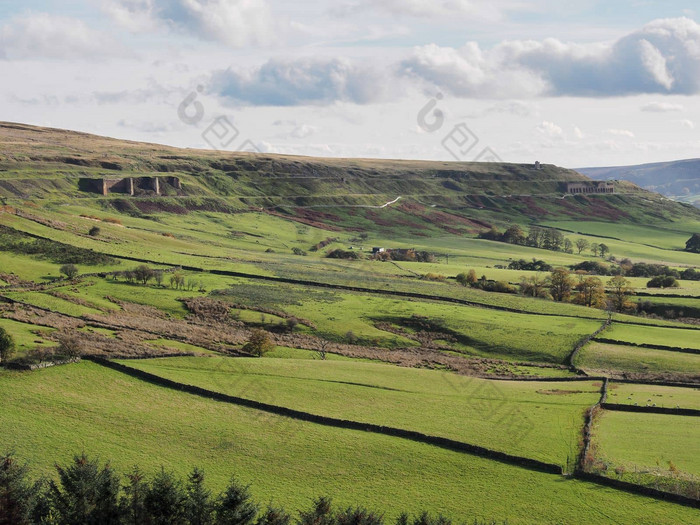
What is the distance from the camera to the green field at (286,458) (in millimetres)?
37938

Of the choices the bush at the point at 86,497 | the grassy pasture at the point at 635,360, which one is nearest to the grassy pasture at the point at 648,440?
the grassy pasture at the point at 635,360

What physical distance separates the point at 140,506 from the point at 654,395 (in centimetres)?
4555

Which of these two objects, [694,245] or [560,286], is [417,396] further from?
[694,245]

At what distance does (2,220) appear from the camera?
116 metres

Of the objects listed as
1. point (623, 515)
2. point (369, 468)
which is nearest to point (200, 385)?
point (369, 468)

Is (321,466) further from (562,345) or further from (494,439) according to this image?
(562,345)

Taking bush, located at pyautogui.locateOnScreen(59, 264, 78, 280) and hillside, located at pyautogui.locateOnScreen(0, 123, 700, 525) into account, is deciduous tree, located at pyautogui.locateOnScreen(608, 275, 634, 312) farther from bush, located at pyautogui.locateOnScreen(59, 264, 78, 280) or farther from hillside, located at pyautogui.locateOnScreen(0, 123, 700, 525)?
bush, located at pyautogui.locateOnScreen(59, 264, 78, 280)

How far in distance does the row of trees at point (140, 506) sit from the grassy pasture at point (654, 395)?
3050 cm

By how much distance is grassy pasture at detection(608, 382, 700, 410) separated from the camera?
55.8m

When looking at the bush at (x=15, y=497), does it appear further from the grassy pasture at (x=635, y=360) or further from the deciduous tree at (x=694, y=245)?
the deciduous tree at (x=694, y=245)

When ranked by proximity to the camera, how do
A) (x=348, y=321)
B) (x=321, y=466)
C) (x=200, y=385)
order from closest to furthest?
(x=321, y=466) < (x=200, y=385) < (x=348, y=321)

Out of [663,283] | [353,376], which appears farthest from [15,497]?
[663,283]

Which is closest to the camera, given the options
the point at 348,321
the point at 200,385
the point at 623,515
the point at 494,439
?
the point at 623,515

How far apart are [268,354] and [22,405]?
2730 cm
